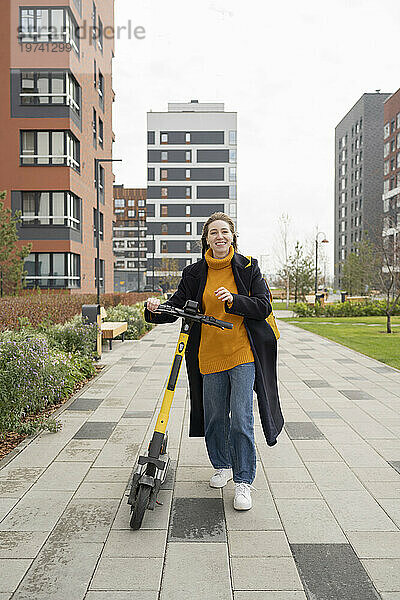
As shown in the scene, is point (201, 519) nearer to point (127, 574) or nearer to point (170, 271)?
point (127, 574)

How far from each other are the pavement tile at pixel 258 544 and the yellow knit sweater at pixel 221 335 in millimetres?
1067

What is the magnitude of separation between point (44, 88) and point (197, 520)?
2767 cm

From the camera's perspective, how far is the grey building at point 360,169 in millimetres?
89875

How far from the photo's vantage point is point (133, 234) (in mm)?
105125

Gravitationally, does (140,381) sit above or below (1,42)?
below

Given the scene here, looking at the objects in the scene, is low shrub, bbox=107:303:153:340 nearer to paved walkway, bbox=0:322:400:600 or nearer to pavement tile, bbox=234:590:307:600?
paved walkway, bbox=0:322:400:600

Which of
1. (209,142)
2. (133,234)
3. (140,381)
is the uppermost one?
(209,142)

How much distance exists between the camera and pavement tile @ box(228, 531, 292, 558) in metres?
3.47

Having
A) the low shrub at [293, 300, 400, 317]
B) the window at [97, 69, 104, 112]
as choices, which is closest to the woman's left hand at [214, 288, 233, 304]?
the low shrub at [293, 300, 400, 317]

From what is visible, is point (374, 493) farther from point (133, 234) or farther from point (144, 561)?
point (133, 234)

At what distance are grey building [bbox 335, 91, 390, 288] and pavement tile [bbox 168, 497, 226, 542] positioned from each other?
82287mm

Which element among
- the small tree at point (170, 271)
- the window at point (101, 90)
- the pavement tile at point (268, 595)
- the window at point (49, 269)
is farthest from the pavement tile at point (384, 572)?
the small tree at point (170, 271)

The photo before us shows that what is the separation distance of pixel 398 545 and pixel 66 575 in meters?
1.92

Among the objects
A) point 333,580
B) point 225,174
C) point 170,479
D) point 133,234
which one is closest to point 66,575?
point 333,580
